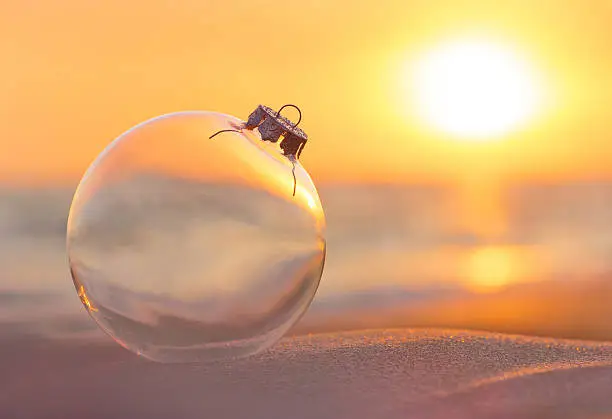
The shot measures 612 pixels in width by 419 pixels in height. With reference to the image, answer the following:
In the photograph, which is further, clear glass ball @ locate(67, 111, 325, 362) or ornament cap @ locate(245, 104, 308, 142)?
ornament cap @ locate(245, 104, 308, 142)

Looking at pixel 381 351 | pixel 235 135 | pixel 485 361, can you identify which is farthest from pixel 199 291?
pixel 485 361

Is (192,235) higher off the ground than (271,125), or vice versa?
(271,125)

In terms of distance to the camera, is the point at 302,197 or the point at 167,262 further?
the point at 302,197

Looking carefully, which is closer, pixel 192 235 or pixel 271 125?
pixel 192 235

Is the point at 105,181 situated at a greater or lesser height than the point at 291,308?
greater

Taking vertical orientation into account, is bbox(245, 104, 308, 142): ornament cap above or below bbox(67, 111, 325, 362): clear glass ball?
above

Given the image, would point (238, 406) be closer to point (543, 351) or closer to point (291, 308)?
point (291, 308)

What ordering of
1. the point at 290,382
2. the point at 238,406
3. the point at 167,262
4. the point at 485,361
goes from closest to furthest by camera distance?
1. the point at 167,262
2. the point at 238,406
3. the point at 290,382
4. the point at 485,361

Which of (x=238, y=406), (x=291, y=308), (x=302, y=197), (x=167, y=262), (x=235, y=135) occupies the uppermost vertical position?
(x=235, y=135)
